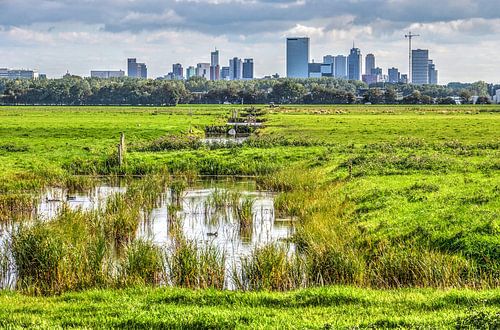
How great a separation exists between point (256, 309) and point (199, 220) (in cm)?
1686

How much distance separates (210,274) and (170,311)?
4.28 meters

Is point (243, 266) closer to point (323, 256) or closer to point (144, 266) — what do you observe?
point (323, 256)

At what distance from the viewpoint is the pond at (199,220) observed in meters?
26.4

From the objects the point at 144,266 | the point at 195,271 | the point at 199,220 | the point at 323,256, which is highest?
the point at 323,256

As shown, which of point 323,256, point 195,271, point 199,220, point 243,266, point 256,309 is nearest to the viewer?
point 256,309

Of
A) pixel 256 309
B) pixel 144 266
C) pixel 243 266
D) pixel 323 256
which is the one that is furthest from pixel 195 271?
pixel 256 309

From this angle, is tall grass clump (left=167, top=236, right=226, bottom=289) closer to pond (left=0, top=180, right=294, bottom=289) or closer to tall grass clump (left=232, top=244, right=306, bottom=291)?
tall grass clump (left=232, top=244, right=306, bottom=291)

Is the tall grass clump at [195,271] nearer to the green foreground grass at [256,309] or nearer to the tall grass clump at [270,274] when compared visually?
the tall grass clump at [270,274]

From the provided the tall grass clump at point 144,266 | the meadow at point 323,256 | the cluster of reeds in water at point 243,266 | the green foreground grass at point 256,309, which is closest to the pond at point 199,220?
the meadow at point 323,256

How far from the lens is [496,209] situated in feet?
82.5

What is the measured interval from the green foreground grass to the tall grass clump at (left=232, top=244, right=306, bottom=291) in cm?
182

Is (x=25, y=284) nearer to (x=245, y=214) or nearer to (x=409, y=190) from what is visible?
(x=245, y=214)

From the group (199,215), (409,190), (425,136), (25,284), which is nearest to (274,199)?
(199,215)

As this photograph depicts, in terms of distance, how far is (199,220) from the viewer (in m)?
32.4
